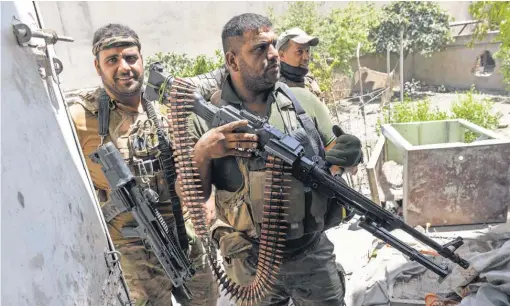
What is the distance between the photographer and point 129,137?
292 cm

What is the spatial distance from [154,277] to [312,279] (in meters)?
1.23

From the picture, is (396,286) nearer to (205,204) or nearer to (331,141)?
(331,141)

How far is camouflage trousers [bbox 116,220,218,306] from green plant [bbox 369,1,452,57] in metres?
19.6

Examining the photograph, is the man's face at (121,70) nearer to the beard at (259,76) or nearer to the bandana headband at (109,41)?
the bandana headband at (109,41)

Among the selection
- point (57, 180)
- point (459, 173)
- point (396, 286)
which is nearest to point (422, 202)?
point (459, 173)

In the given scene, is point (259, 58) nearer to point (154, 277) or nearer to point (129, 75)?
point (129, 75)

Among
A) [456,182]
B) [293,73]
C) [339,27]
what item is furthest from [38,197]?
[339,27]

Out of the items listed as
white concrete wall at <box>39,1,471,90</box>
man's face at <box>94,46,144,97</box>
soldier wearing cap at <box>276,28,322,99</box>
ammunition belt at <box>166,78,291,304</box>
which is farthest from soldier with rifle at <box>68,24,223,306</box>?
white concrete wall at <box>39,1,471,90</box>

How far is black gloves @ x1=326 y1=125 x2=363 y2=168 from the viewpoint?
2344 millimetres

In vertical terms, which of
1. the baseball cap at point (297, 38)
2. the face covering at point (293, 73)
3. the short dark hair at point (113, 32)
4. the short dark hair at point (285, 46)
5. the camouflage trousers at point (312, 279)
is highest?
the short dark hair at point (113, 32)

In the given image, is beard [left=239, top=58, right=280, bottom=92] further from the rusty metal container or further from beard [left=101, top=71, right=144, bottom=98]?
the rusty metal container

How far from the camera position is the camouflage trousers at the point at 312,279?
8.30 feet

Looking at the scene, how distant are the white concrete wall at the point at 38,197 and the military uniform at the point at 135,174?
3.86 ft

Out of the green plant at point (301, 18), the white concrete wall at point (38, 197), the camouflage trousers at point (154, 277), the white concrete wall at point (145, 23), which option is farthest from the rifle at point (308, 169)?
the white concrete wall at point (145, 23)
